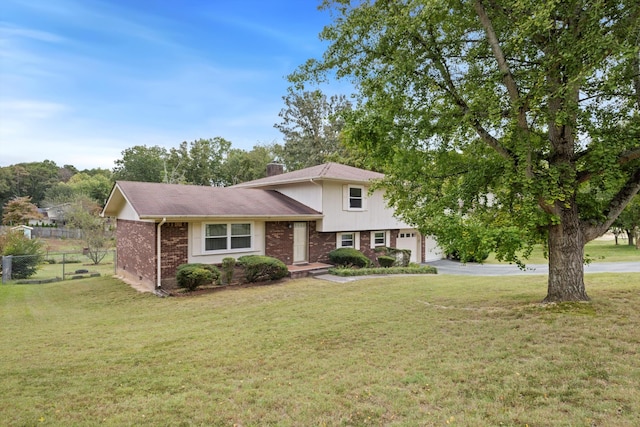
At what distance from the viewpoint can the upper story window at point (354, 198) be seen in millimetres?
17750

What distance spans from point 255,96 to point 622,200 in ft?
68.6

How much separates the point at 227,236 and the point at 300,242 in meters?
3.86

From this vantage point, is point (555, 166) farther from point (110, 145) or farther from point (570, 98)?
point (110, 145)

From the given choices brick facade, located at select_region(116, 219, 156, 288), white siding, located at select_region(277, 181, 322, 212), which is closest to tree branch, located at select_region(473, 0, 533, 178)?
white siding, located at select_region(277, 181, 322, 212)

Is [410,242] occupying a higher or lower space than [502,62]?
lower

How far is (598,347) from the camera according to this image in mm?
4801

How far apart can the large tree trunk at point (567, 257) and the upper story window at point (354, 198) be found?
11075 mm

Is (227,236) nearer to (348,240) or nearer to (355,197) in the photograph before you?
(348,240)

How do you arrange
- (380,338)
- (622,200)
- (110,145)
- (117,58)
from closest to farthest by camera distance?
(380,338)
(622,200)
(117,58)
(110,145)

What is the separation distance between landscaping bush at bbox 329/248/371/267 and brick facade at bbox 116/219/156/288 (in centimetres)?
817

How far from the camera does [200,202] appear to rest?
47.8 ft

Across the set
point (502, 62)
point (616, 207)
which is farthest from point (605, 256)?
point (502, 62)

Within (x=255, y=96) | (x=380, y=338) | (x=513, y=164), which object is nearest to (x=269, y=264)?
(x=380, y=338)

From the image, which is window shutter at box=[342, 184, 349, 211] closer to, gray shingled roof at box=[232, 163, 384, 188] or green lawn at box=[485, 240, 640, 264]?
gray shingled roof at box=[232, 163, 384, 188]
